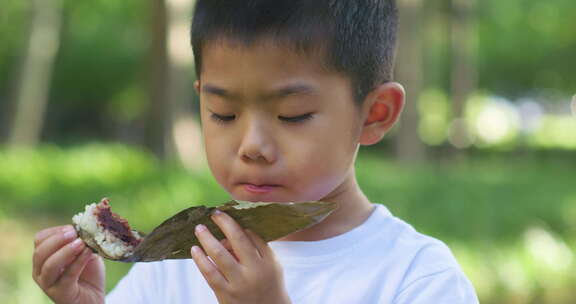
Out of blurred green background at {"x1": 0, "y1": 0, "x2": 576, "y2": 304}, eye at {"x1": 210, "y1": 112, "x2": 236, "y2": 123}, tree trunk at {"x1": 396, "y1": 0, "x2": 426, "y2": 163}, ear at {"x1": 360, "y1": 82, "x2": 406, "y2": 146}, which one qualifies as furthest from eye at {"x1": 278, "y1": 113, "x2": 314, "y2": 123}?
tree trunk at {"x1": 396, "y1": 0, "x2": 426, "y2": 163}

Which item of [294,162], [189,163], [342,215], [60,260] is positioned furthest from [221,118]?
[189,163]

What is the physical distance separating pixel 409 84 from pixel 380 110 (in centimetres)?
984

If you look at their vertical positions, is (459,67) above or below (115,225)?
below

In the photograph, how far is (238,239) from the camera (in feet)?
6.06

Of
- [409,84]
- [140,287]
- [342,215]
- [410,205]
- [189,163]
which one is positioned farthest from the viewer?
[409,84]

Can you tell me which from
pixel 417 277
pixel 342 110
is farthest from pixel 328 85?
pixel 417 277

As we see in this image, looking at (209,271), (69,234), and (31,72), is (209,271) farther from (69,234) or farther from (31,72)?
(31,72)

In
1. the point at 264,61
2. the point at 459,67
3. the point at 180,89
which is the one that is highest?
the point at 264,61

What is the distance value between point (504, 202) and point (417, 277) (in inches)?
253

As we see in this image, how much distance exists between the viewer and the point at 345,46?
206 cm

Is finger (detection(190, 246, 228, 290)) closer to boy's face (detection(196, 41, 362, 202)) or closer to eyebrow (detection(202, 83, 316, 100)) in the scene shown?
boy's face (detection(196, 41, 362, 202))

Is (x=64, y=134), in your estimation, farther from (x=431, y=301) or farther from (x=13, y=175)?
(x=431, y=301)

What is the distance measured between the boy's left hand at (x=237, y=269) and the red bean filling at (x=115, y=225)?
0.31m

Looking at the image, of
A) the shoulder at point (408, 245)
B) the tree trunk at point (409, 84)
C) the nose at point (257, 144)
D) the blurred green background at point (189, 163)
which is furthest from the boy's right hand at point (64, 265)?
the tree trunk at point (409, 84)
